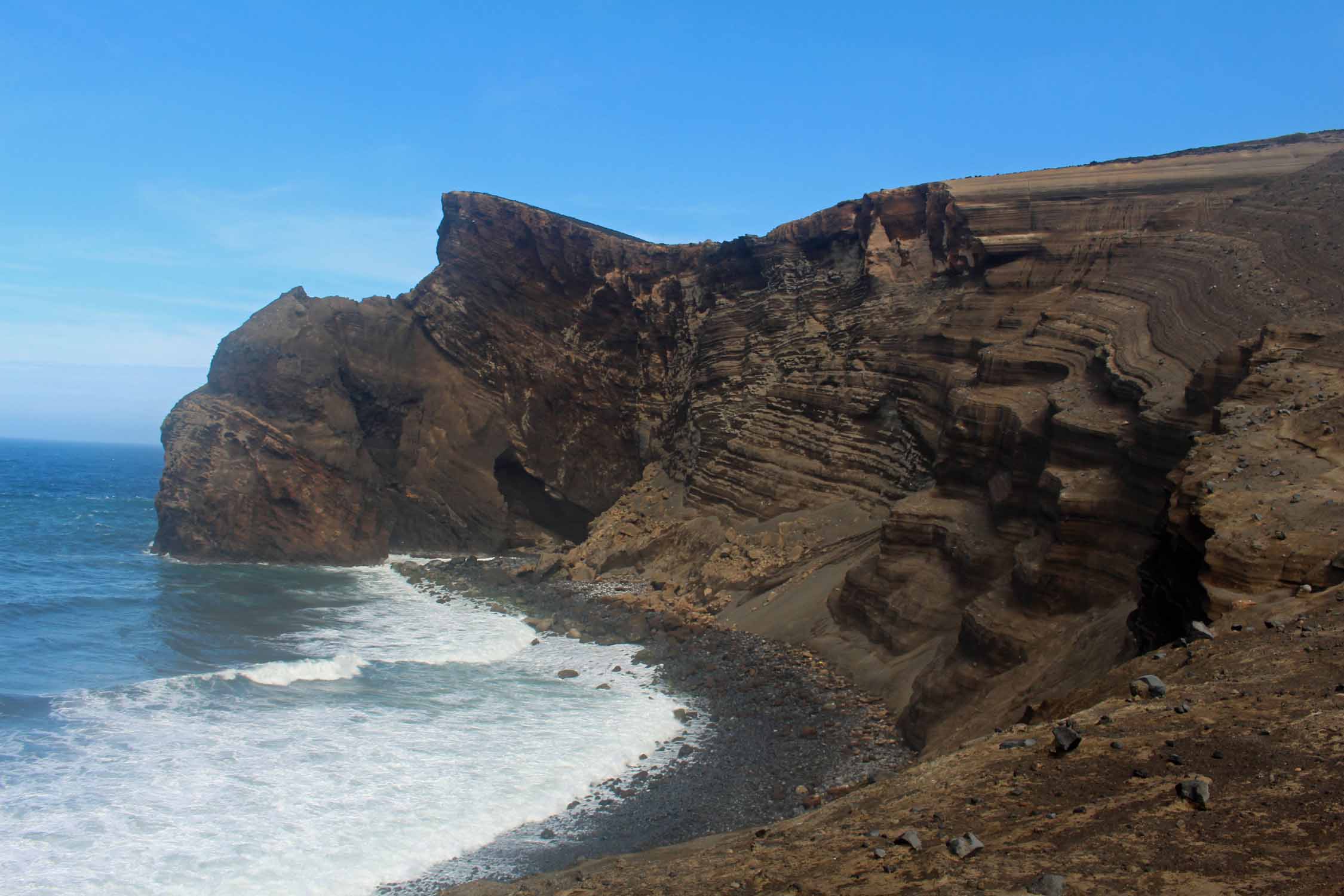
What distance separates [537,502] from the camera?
37.2m

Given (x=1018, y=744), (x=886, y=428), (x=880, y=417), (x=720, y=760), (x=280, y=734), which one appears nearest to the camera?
(x=1018, y=744)

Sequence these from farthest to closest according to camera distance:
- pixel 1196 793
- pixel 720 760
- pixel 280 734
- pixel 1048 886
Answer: pixel 280 734 < pixel 720 760 < pixel 1196 793 < pixel 1048 886

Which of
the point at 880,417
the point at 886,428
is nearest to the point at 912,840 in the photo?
the point at 886,428

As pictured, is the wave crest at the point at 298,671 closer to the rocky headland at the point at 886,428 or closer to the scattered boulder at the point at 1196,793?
the rocky headland at the point at 886,428

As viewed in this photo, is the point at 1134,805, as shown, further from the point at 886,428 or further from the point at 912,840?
the point at 886,428

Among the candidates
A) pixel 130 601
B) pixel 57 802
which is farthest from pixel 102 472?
pixel 57 802

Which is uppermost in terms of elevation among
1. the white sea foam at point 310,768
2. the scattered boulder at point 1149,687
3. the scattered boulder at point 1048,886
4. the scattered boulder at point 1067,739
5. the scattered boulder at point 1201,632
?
the scattered boulder at point 1201,632

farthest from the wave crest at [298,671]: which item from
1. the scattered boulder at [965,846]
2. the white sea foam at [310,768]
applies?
the scattered boulder at [965,846]

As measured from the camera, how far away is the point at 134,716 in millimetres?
14656

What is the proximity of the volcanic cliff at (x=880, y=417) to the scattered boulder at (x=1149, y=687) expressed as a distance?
5.40 feet

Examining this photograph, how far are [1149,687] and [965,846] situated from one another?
91.2 inches

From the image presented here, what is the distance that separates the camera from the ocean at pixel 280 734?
418 inches

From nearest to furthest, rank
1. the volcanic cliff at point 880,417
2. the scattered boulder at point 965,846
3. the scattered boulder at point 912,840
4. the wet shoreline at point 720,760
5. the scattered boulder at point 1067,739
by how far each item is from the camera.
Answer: the scattered boulder at point 965,846 < the scattered boulder at point 912,840 < the scattered boulder at point 1067,739 < the wet shoreline at point 720,760 < the volcanic cliff at point 880,417

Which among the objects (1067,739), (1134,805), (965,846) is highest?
(1067,739)
